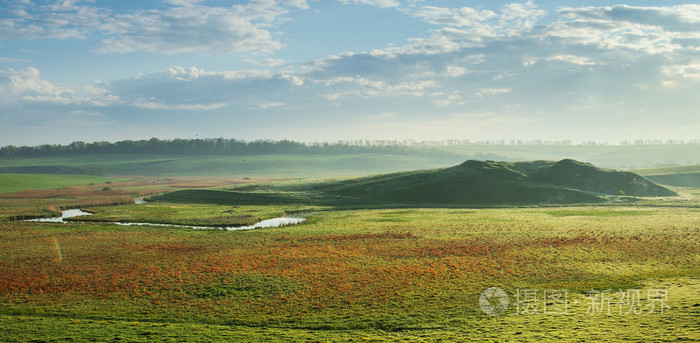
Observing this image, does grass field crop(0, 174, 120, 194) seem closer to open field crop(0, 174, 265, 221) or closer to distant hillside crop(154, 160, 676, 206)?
open field crop(0, 174, 265, 221)

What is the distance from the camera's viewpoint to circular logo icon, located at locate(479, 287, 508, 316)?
26.2 metres

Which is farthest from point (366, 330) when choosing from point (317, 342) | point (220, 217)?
point (220, 217)

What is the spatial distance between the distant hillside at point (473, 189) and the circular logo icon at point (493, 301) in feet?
232

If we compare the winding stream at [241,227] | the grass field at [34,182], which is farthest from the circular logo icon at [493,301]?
the grass field at [34,182]

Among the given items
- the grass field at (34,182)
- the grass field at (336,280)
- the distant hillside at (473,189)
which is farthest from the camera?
the grass field at (34,182)

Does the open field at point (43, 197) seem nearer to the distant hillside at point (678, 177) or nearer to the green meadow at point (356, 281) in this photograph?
the green meadow at point (356, 281)

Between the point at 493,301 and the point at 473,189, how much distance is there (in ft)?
278

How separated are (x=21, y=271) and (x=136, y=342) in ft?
73.6

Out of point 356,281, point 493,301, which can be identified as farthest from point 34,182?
point 493,301

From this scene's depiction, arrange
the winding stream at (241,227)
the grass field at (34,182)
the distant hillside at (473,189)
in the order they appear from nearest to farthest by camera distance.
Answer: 1. the winding stream at (241,227)
2. the distant hillside at (473,189)
3. the grass field at (34,182)

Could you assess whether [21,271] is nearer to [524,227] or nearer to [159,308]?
[159,308]

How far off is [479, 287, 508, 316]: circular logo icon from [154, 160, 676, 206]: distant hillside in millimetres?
70764

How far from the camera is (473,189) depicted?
110062 mm

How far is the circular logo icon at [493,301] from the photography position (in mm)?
26184
